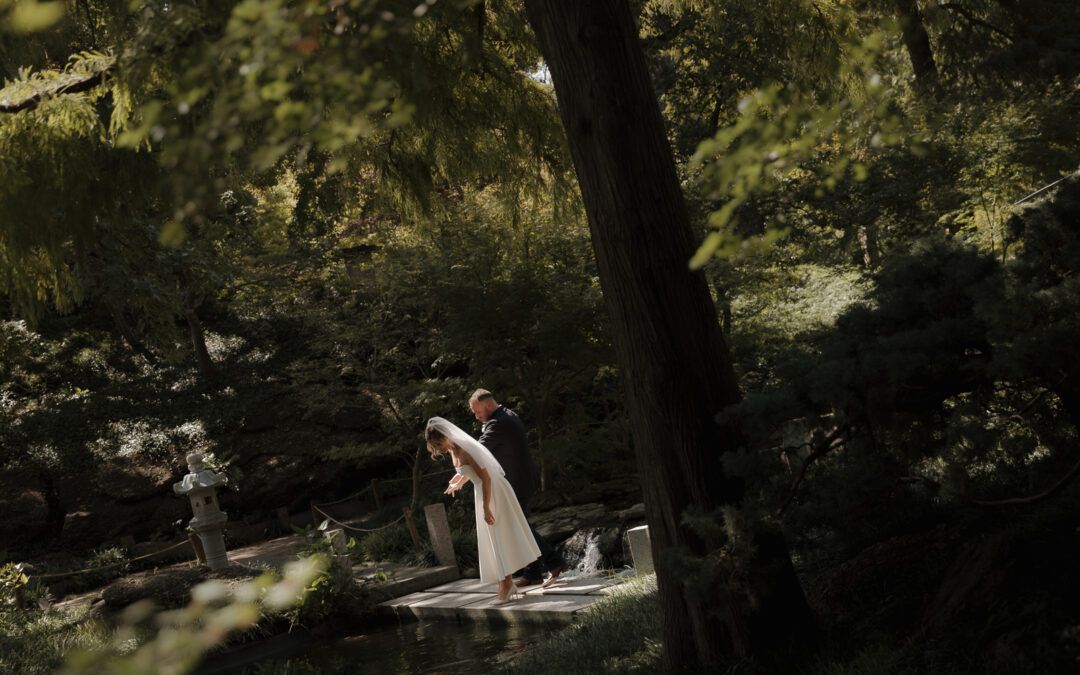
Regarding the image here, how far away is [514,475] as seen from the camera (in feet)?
29.4

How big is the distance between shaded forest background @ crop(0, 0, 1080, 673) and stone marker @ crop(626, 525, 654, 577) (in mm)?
2141

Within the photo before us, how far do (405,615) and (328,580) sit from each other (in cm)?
98

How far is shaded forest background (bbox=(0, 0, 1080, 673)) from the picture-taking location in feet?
11.1

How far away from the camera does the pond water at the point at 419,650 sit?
24.7ft

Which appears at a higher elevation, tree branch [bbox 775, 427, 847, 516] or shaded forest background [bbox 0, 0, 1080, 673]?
shaded forest background [bbox 0, 0, 1080, 673]

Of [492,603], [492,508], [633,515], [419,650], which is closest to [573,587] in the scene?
[492,603]

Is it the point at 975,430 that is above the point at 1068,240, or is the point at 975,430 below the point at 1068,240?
below

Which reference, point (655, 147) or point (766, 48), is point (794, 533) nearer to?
point (655, 147)

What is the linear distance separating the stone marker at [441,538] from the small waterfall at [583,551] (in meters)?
1.55

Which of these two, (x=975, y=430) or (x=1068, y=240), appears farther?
(x=1068, y=240)

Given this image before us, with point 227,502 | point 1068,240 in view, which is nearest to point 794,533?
point 1068,240

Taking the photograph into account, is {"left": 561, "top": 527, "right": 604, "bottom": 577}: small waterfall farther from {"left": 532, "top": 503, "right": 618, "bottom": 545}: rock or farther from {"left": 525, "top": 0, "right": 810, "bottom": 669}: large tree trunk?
{"left": 525, "top": 0, "right": 810, "bottom": 669}: large tree trunk

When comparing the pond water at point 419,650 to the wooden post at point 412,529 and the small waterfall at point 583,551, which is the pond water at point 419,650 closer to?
the small waterfall at point 583,551

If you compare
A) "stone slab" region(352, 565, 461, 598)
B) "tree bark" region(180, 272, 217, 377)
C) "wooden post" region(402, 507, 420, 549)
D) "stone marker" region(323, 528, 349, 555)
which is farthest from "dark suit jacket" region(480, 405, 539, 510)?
"tree bark" region(180, 272, 217, 377)
